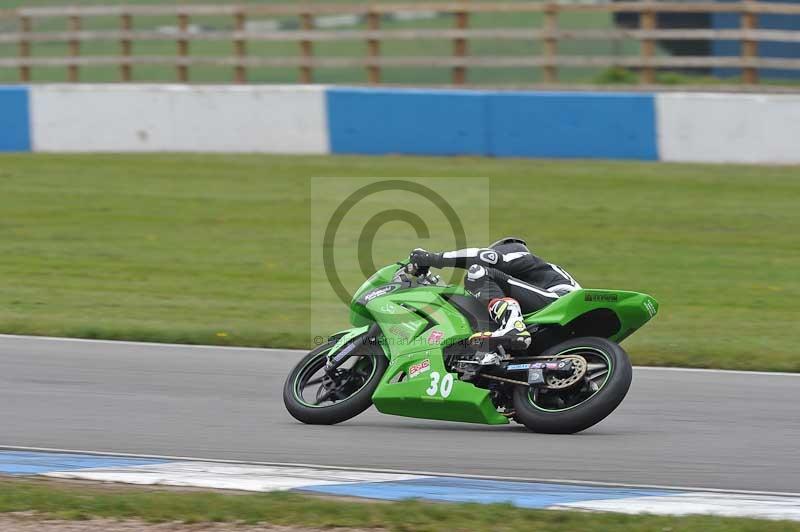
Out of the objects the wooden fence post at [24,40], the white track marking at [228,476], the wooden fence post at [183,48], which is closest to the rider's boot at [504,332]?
the white track marking at [228,476]

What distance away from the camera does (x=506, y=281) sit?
776 cm

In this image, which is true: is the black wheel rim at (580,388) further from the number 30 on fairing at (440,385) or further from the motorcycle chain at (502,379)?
the number 30 on fairing at (440,385)

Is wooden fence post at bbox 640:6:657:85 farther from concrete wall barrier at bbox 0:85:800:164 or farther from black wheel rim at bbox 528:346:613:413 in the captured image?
black wheel rim at bbox 528:346:613:413

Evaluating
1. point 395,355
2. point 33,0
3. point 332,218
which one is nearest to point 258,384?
point 395,355

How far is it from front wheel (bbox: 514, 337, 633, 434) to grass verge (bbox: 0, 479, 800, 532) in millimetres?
1374

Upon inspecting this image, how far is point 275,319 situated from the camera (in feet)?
38.9

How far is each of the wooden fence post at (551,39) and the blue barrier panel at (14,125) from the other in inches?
349

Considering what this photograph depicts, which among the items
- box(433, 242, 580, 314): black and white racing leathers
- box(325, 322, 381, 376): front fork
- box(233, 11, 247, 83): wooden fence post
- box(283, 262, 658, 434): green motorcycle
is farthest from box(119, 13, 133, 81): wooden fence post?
box(433, 242, 580, 314): black and white racing leathers

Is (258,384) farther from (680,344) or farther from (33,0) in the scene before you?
(33,0)

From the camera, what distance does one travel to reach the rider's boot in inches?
297

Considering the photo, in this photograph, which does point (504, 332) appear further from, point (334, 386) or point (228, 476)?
point (228, 476)

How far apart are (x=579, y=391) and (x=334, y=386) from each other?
155 cm

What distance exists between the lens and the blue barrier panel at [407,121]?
1986 cm
